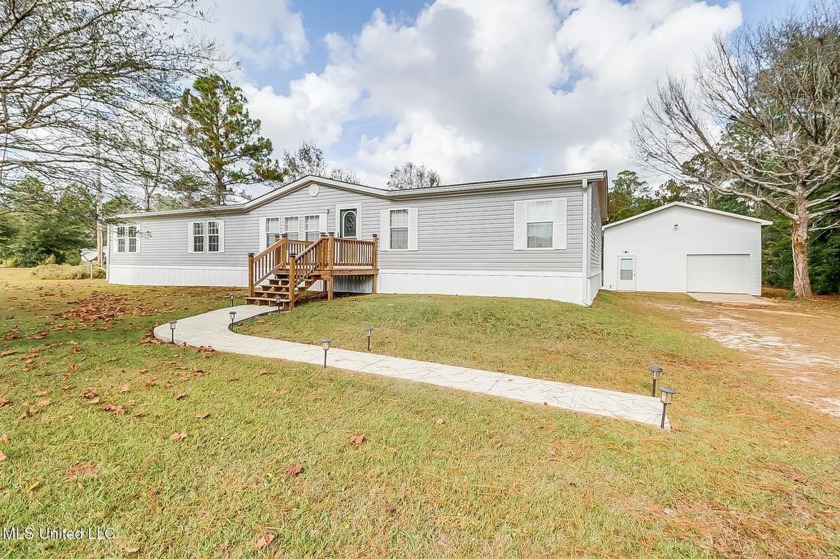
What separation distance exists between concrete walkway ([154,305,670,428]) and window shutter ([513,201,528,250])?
6.35 metres

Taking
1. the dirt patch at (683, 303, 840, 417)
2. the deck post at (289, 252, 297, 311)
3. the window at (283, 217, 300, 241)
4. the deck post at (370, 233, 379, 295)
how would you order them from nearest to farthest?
the dirt patch at (683, 303, 840, 417)
the deck post at (289, 252, 297, 311)
the deck post at (370, 233, 379, 295)
the window at (283, 217, 300, 241)

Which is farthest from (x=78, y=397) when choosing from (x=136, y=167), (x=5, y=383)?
(x=136, y=167)

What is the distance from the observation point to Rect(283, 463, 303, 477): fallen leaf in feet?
7.98

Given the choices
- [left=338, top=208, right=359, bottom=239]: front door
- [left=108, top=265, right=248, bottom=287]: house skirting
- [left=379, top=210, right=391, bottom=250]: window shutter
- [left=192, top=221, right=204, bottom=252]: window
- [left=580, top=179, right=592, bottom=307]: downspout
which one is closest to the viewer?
[left=580, top=179, right=592, bottom=307]: downspout

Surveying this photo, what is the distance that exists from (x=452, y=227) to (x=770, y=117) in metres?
15.4

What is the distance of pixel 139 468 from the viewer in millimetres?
2451

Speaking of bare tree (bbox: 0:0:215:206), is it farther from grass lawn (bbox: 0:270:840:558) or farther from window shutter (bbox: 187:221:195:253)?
window shutter (bbox: 187:221:195:253)

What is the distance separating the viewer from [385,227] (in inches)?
471

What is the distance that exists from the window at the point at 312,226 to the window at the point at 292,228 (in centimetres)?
38

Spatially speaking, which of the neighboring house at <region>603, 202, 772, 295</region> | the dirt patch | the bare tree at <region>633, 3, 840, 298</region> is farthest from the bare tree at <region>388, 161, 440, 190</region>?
the dirt patch

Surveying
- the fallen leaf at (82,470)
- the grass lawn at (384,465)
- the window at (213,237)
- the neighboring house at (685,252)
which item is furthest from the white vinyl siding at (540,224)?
the window at (213,237)

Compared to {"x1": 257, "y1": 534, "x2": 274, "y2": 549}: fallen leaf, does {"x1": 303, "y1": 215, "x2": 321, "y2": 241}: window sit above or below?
above

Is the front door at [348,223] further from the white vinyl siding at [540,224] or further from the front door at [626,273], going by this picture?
the front door at [626,273]

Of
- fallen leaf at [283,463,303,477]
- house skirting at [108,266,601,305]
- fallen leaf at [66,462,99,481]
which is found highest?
house skirting at [108,266,601,305]
